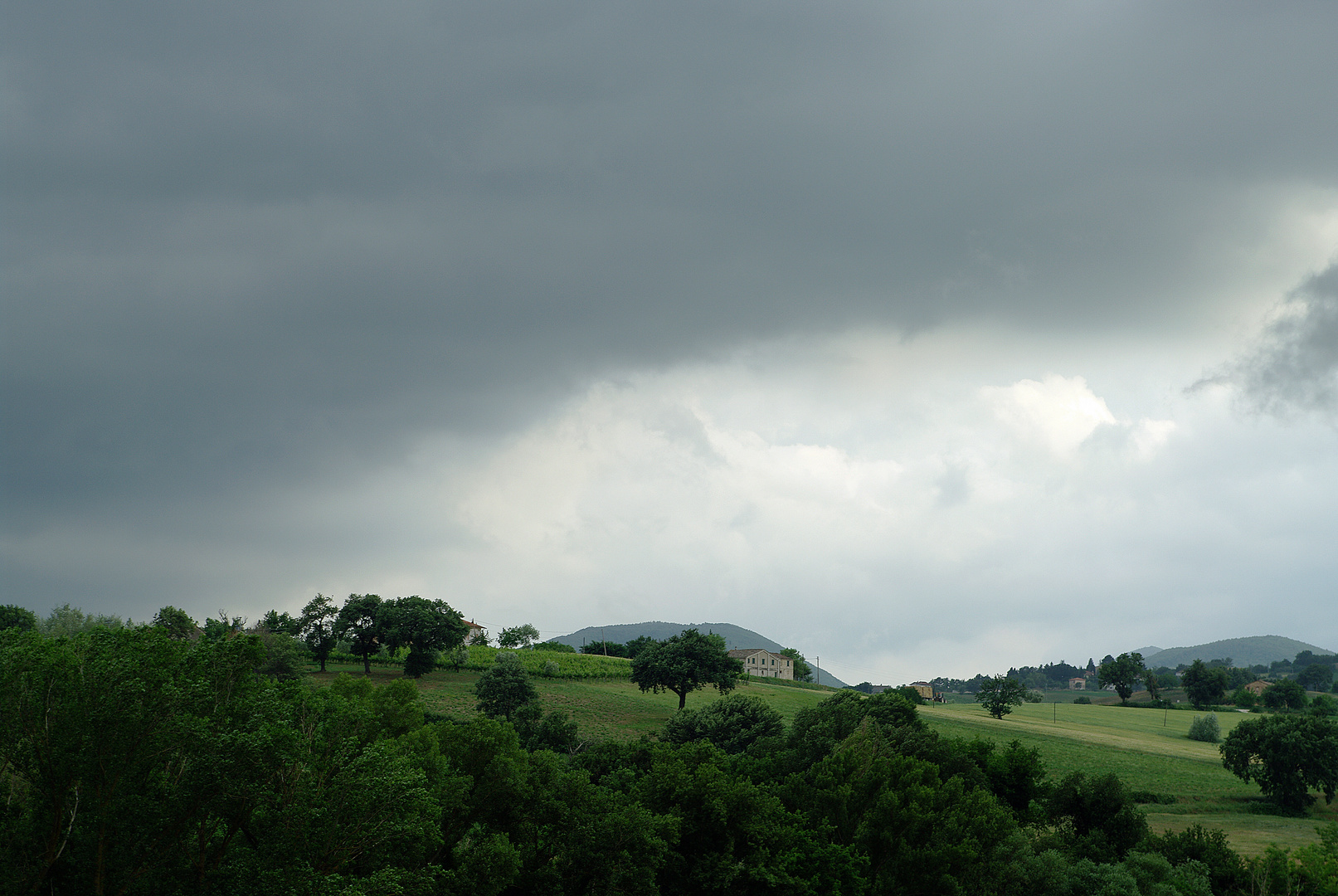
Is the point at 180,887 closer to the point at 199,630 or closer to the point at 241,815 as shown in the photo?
the point at 241,815

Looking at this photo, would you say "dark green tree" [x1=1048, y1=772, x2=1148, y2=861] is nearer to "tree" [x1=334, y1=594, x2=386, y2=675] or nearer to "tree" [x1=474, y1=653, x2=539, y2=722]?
"tree" [x1=474, y1=653, x2=539, y2=722]

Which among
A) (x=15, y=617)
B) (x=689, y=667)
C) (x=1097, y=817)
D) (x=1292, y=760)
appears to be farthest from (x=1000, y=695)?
(x=15, y=617)

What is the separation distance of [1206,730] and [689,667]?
273 feet

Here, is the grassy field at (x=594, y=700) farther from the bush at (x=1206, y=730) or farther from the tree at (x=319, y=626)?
the bush at (x=1206, y=730)

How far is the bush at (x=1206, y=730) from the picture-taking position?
127062 millimetres

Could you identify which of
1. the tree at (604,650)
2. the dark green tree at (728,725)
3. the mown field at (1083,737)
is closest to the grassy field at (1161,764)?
the mown field at (1083,737)

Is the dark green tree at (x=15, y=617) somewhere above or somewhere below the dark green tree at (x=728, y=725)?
above

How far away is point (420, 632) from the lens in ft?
363

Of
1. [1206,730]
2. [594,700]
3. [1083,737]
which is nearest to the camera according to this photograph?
[594,700]

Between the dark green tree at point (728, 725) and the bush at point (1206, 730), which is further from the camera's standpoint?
the bush at point (1206, 730)

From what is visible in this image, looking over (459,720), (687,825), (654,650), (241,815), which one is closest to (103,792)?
(241,815)

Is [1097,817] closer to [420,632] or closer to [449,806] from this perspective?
[449,806]

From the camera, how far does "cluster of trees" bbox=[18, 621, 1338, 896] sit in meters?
24.7

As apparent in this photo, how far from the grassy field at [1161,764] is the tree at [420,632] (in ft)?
206
